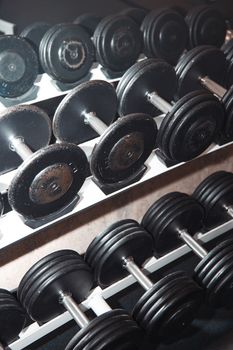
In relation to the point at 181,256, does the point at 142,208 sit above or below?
above

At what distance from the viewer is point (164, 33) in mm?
1513

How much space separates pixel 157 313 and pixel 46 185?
0.50 m

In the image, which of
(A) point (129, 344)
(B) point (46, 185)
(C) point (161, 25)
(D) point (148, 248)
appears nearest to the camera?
(B) point (46, 185)

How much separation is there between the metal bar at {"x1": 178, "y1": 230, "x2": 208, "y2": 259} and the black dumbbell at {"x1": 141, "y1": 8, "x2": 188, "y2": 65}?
2.31 ft

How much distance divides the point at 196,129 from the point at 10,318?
766mm

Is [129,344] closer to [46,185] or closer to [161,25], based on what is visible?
[46,185]

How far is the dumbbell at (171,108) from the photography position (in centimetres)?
108

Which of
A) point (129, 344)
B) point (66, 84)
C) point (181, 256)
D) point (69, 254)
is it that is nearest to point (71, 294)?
point (69, 254)

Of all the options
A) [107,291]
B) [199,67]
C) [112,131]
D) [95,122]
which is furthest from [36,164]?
[199,67]

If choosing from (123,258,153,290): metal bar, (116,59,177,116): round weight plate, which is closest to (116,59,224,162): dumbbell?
(116,59,177,116): round weight plate

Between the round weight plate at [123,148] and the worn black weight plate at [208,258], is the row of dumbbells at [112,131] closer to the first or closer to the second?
the round weight plate at [123,148]

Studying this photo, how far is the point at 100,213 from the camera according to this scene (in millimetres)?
1539

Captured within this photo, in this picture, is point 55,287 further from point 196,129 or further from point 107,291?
point 196,129

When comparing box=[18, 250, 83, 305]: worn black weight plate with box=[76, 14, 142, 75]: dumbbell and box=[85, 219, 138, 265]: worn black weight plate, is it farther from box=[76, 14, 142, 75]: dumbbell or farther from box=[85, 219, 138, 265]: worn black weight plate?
box=[76, 14, 142, 75]: dumbbell
